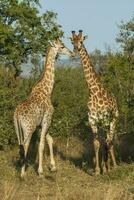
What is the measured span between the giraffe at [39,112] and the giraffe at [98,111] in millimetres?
594

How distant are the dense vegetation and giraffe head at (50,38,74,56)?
200 centimetres

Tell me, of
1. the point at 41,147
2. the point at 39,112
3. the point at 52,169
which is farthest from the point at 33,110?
the point at 52,169

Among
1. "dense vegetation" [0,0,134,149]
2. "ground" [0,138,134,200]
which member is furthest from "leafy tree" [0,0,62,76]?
"ground" [0,138,134,200]

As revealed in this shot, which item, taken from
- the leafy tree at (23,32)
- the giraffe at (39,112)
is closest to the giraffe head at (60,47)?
the giraffe at (39,112)

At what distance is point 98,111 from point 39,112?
53.0 inches

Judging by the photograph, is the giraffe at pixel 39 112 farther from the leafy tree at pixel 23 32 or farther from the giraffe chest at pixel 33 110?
the leafy tree at pixel 23 32

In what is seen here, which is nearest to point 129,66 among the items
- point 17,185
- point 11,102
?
point 11,102

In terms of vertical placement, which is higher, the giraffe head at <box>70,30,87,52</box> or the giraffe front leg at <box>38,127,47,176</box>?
the giraffe head at <box>70,30,87,52</box>

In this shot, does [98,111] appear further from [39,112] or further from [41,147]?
[41,147]

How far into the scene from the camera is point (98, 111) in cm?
1356

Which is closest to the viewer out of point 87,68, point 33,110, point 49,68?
point 33,110

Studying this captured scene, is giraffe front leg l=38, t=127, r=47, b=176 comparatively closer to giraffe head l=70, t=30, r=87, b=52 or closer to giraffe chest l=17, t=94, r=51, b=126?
giraffe chest l=17, t=94, r=51, b=126

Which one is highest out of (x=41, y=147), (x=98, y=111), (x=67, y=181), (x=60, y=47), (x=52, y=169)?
(x=60, y=47)

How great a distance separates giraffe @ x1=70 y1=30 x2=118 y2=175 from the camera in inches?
524
